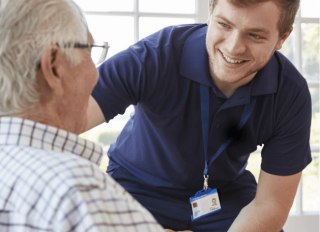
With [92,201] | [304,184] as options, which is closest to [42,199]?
[92,201]

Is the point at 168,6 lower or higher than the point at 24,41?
lower

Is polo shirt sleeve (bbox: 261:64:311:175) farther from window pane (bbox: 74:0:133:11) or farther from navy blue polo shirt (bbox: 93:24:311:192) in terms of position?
window pane (bbox: 74:0:133:11)

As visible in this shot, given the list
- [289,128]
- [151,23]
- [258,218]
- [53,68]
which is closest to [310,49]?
[151,23]

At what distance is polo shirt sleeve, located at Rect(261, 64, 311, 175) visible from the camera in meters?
1.95

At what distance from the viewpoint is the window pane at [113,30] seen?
296cm

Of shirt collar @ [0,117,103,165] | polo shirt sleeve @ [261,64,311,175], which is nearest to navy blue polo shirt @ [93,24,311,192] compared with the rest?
polo shirt sleeve @ [261,64,311,175]

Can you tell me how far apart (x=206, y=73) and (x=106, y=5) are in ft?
3.84

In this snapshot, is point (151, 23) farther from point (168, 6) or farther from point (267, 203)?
point (267, 203)

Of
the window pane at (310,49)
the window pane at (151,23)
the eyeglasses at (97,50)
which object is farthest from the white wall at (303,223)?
the eyeglasses at (97,50)

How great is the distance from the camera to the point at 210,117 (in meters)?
1.95

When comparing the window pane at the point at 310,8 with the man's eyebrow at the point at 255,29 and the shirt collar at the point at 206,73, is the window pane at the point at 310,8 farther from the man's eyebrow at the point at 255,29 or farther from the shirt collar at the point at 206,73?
the man's eyebrow at the point at 255,29

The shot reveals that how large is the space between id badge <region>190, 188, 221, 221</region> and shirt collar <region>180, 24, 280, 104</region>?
1.03ft

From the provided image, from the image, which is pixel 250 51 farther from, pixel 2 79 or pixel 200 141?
pixel 2 79

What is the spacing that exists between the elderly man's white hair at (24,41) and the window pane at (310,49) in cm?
231
